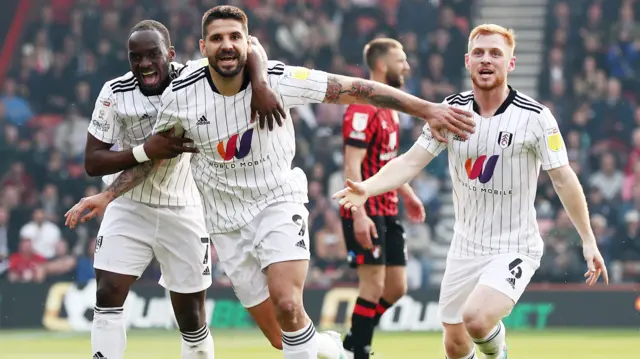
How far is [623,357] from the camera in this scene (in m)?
12.1

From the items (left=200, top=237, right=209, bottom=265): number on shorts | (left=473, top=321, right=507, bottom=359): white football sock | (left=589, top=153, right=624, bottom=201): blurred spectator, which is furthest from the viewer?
(left=589, top=153, right=624, bottom=201): blurred spectator

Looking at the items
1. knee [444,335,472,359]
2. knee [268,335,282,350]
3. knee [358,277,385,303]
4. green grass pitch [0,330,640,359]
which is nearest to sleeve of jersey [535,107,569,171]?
knee [444,335,472,359]

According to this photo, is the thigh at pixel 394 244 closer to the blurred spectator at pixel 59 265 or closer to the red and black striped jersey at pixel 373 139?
the red and black striped jersey at pixel 373 139

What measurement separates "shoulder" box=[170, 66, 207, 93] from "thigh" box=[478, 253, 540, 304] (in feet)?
7.18

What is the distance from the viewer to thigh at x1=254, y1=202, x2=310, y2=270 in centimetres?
753

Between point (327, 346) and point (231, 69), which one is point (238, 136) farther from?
A: point (327, 346)

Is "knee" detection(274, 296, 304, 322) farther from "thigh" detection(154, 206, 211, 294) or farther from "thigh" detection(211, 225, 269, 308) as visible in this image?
"thigh" detection(154, 206, 211, 294)

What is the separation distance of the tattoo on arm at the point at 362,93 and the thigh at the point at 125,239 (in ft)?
5.24

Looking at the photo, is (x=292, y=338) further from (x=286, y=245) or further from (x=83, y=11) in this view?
(x=83, y=11)

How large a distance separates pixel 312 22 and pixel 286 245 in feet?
45.8

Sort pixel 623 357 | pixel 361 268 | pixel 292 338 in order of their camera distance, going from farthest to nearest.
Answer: pixel 623 357 < pixel 361 268 < pixel 292 338

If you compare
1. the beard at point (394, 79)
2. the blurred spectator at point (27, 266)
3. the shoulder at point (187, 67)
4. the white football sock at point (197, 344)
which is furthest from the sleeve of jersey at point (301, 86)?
the blurred spectator at point (27, 266)

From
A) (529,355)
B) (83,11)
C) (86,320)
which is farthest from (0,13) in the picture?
(529,355)

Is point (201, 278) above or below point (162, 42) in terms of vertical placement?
below
